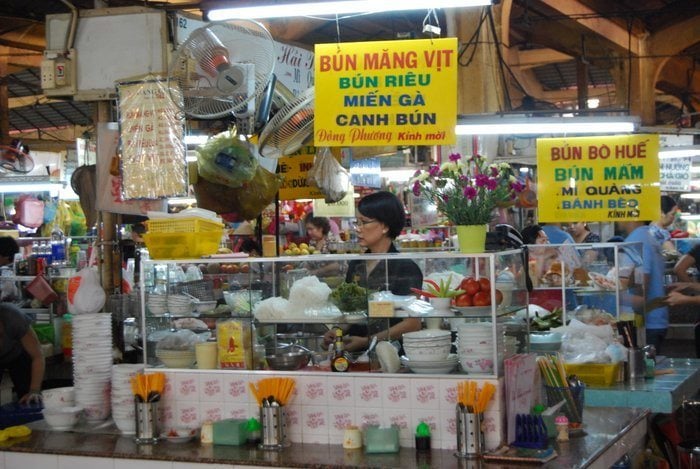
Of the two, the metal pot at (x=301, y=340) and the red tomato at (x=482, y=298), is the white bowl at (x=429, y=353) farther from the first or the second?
the metal pot at (x=301, y=340)

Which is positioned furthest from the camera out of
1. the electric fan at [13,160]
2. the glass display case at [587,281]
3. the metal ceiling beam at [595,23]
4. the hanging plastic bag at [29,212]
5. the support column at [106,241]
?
the hanging plastic bag at [29,212]

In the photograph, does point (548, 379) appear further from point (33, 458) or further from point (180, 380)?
point (33, 458)

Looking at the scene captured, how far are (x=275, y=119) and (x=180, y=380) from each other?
2.16 meters

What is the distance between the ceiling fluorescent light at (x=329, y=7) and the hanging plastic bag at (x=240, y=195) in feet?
5.99

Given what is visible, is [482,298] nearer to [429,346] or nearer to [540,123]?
[429,346]

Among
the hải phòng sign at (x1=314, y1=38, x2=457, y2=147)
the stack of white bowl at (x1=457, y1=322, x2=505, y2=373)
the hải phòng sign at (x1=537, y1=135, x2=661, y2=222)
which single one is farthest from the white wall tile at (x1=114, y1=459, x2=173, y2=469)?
the hải phòng sign at (x1=537, y1=135, x2=661, y2=222)

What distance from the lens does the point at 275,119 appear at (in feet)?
20.7

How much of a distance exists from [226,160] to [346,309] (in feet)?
7.05

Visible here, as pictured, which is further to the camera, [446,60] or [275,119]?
[275,119]

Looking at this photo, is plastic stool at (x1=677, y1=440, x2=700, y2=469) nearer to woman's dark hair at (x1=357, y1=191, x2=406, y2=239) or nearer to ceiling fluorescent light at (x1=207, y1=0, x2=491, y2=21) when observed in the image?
woman's dark hair at (x1=357, y1=191, x2=406, y2=239)

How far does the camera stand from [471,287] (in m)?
4.37

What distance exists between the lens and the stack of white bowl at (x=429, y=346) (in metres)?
4.39

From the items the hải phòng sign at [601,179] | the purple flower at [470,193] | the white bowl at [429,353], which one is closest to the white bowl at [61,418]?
the white bowl at [429,353]

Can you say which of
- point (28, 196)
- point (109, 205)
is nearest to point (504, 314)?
point (109, 205)
